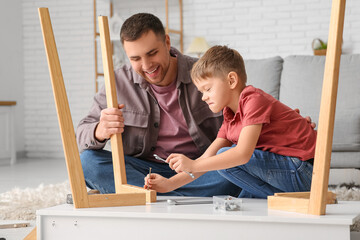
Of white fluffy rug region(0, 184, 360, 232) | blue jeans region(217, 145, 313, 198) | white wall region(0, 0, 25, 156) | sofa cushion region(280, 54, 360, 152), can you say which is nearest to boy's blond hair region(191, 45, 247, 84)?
blue jeans region(217, 145, 313, 198)

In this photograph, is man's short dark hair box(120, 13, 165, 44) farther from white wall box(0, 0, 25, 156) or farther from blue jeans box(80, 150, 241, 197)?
white wall box(0, 0, 25, 156)

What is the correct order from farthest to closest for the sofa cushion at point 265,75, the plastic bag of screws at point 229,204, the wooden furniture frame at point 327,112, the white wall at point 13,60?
the white wall at point 13,60 → the sofa cushion at point 265,75 → the plastic bag of screws at point 229,204 → the wooden furniture frame at point 327,112

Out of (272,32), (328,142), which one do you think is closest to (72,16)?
(272,32)

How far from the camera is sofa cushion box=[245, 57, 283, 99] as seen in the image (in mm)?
3434

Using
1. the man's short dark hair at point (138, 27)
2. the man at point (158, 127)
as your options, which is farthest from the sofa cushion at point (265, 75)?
the man's short dark hair at point (138, 27)

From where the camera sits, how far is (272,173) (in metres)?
1.69

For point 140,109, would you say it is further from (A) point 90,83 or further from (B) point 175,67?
(A) point 90,83

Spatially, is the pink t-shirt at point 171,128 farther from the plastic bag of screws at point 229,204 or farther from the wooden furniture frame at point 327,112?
the wooden furniture frame at point 327,112

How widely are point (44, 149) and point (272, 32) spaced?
321 cm

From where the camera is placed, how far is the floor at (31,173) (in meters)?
3.81

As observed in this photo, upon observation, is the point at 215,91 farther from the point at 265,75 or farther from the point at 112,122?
the point at 265,75

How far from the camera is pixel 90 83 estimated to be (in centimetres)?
622

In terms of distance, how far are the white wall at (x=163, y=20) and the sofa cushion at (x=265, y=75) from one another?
2.09 m

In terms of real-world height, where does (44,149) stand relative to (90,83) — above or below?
below
